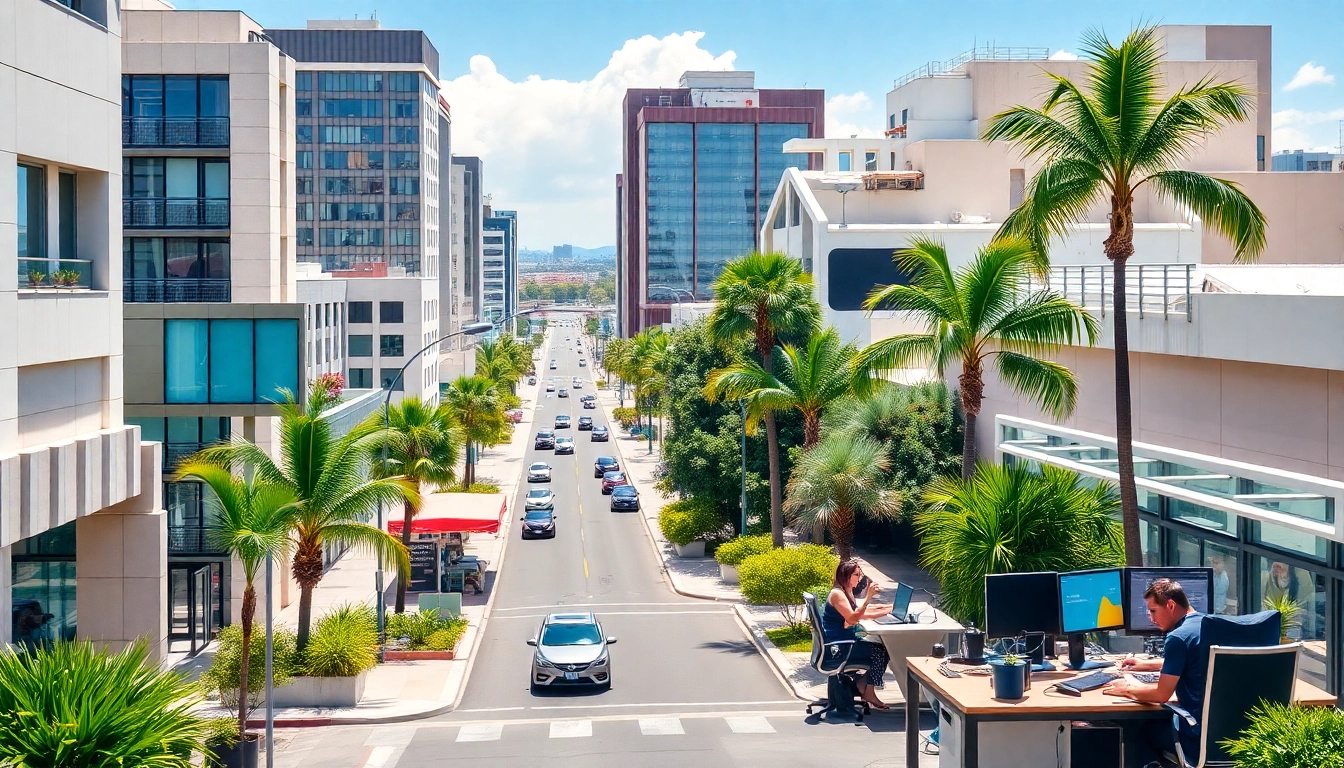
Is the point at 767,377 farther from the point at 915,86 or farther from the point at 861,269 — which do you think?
the point at 915,86

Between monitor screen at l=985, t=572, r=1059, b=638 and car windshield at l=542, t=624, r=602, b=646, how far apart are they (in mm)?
14044

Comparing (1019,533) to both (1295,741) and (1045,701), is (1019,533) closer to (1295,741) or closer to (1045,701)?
(1045,701)

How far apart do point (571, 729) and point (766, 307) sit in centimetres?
1658

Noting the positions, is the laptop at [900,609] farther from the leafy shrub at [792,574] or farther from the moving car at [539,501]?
the moving car at [539,501]

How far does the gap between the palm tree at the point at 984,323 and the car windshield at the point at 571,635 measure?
331 inches

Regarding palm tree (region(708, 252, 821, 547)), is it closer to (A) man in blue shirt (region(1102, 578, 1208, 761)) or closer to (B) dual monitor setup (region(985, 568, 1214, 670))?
(B) dual monitor setup (region(985, 568, 1214, 670))

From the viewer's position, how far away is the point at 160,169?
36625 mm

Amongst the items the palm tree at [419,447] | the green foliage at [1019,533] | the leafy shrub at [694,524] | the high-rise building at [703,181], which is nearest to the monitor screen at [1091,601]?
the green foliage at [1019,533]

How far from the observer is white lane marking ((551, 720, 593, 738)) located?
21094 millimetres

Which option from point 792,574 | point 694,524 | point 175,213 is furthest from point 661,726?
point 694,524

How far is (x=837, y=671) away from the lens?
61.1 feet

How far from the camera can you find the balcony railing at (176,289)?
37406 millimetres

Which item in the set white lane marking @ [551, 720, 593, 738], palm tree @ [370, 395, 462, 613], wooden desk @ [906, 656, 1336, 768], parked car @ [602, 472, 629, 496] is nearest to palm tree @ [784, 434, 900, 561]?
white lane marking @ [551, 720, 593, 738]

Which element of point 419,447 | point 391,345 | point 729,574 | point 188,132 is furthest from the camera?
point 391,345
